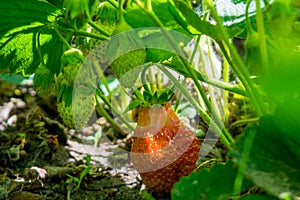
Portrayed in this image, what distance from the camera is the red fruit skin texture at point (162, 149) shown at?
1377mm

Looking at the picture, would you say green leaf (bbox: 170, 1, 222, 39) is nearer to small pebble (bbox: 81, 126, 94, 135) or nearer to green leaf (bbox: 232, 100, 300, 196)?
green leaf (bbox: 232, 100, 300, 196)

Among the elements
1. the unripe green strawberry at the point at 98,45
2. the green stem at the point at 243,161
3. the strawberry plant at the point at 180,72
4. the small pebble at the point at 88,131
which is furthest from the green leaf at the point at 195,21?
the small pebble at the point at 88,131

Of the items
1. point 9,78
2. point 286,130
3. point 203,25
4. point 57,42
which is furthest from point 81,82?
point 9,78

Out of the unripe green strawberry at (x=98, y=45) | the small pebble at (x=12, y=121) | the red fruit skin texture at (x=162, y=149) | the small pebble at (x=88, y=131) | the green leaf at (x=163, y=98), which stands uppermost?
the unripe green strawberry at (x=98, y=45)

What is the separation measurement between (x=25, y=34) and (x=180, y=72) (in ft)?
1.30

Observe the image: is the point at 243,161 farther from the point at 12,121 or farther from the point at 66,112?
the point at 12,121

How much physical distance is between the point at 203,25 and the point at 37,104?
1148mm

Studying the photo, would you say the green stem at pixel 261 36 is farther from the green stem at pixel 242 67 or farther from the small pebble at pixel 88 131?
the small pebble at pixel 88 131

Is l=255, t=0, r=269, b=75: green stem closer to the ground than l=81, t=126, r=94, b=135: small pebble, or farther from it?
farther from it

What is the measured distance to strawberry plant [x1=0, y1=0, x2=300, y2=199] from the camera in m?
0.86

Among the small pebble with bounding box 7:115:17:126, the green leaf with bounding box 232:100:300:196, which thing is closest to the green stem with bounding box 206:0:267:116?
the green leaf with bounding box 232:100:300:196

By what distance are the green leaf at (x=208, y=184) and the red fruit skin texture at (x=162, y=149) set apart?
1.51 feet

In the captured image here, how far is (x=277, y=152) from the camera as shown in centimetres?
88

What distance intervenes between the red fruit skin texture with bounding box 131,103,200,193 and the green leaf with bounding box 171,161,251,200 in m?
0.46
